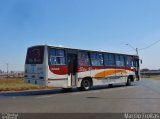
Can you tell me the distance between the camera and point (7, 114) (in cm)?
1288

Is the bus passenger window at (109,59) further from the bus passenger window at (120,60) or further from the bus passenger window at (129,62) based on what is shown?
the bus passenger window at (129,62)

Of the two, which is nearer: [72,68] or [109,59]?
[72,68]

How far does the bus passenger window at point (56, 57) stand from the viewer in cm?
2412

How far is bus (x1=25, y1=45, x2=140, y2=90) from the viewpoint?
23.8 meters

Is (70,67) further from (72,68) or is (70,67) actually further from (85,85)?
(85,85)

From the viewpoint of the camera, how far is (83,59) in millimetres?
27266

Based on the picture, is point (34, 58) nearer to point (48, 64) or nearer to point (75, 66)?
point (48, 64)

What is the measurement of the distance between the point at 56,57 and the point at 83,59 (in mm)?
3310

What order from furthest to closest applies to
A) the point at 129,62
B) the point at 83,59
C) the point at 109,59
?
the point at 129,62, the point at 109,59, the point at 83,59

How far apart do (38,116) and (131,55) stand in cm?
2412

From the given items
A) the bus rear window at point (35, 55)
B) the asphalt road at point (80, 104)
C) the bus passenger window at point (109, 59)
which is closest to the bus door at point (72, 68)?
the bus rear window at point (35, 55)

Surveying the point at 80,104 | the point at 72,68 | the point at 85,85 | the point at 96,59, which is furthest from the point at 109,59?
the point at 80,104

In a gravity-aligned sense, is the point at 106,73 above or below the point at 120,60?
below

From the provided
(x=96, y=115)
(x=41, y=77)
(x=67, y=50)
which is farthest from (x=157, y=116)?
(x=67, y=50)
